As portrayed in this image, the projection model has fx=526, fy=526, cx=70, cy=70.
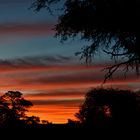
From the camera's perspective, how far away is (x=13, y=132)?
70.3 feet

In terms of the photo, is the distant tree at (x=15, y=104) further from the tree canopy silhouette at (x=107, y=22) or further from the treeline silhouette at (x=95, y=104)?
the tree canopy silhouette at (x=107, y=22)

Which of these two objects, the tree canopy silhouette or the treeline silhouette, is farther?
the treeline silhouette

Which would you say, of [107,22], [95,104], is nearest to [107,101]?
[95,104]

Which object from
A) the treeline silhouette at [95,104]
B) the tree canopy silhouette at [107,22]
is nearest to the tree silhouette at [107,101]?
the treeline silhouette at [95,104]

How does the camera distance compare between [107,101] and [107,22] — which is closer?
[107,22]

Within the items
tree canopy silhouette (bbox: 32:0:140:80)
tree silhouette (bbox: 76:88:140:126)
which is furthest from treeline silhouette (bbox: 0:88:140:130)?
tree canopy silhouette (bbox: 32:0:140:80)

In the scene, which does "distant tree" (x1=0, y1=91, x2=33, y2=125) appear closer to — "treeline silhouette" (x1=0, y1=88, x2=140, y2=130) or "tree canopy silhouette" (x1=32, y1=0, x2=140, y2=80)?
"treeline silhouette" (x1=0, y1=88, x2=140, y2=130)

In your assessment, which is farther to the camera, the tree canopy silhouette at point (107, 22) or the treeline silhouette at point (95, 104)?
the treeline silhouette at point (95, 104)

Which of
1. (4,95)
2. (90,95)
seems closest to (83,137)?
(90,95)

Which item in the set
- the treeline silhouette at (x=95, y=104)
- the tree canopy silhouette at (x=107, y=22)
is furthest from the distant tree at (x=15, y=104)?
the tree canopy silhouette at (x=107, y=22)

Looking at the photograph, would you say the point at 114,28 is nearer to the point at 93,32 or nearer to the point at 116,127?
the point at 93,32

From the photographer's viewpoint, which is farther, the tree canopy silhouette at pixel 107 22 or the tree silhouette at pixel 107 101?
the tree silhouette at pixel 107 101

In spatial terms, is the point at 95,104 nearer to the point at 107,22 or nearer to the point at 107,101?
the point at 107,101

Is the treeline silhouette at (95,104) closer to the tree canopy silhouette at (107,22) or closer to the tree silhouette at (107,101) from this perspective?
the tree silhouette at (107,101)
